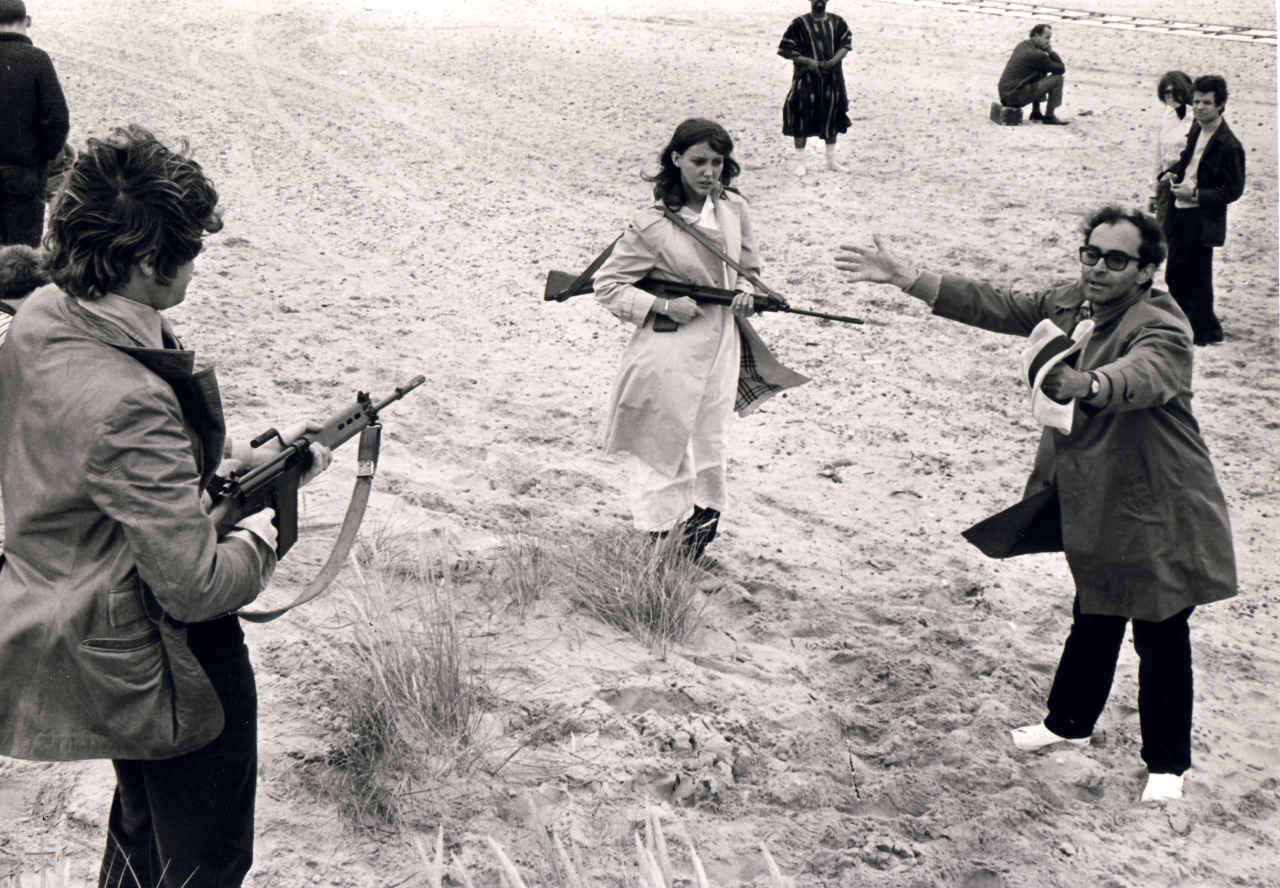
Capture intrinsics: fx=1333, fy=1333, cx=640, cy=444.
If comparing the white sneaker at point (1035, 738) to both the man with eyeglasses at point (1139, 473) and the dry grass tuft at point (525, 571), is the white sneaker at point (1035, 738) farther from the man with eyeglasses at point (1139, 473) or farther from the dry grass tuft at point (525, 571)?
the dry grass tuft at point (525, 571)

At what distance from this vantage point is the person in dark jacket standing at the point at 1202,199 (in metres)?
6.86

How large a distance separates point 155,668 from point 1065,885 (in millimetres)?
2302

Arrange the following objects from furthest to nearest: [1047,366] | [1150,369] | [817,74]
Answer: [817,74], [1150,369], [1047,366]

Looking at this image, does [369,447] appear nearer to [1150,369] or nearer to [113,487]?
[113,487]

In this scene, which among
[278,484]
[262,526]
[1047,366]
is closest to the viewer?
[262,526]

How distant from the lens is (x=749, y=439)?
6.20 meters

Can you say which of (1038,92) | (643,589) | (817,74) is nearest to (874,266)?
(643,589)

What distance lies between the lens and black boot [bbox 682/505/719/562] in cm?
464

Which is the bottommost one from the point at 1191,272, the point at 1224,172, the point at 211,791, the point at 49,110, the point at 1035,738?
the point at 1035,738

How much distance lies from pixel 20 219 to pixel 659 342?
12.1 feet

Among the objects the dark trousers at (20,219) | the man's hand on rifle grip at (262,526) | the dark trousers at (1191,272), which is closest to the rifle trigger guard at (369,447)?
the man's hand on rifle grip at (262,526)

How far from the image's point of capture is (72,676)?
2.12 metres

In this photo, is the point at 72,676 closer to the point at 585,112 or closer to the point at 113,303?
the point at 113,303

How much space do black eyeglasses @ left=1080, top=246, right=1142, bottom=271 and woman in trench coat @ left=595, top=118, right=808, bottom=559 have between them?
4.43ft
